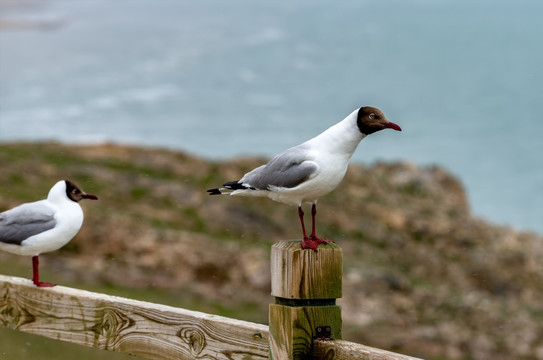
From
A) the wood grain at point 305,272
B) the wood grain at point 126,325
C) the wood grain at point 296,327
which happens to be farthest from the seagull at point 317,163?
the wood grain at point 126,325

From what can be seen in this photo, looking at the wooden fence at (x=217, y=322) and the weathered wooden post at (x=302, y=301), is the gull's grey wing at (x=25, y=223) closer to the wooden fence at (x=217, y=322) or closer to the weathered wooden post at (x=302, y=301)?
the wooden fence at (x=217, y=322)

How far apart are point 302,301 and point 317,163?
969 mm

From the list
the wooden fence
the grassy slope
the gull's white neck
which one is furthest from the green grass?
the gull's white neck

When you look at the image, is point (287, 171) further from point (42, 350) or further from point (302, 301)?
point (42, 350)

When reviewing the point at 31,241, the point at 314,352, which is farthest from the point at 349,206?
the point at 314,352

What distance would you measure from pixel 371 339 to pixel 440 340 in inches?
70.2

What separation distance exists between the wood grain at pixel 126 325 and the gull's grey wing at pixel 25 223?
1.62 feet

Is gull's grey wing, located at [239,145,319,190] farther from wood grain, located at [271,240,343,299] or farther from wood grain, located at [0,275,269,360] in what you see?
wood grain, located at [0,275,269,360]

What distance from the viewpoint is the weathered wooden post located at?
14.1 ft

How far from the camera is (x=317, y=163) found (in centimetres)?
501

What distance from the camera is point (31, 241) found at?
640cm

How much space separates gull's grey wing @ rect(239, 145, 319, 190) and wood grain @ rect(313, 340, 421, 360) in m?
1.09

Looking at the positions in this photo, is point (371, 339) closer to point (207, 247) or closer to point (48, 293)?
point (207, 247)

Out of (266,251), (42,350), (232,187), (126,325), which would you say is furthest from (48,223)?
(266,251)
